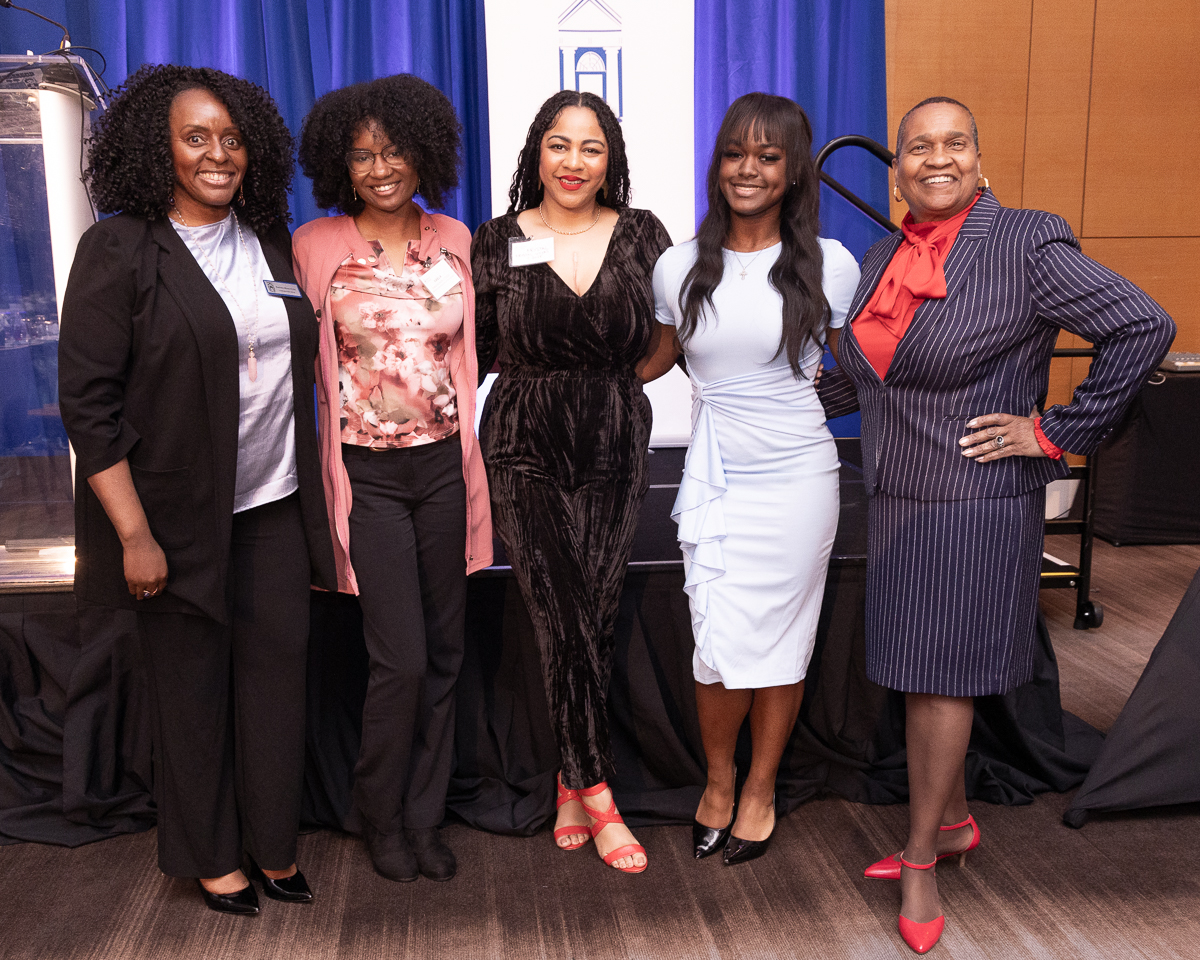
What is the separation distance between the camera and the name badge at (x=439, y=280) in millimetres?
1970

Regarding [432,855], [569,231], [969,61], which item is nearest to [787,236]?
[569,231]

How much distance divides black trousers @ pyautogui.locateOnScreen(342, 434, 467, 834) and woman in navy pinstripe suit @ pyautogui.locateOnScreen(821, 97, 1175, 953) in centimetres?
88

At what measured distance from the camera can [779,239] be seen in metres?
2.06

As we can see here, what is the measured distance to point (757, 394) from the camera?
6.64 feet

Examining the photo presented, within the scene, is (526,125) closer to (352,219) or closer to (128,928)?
(352,219)

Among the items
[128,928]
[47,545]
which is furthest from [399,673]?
[47,545]

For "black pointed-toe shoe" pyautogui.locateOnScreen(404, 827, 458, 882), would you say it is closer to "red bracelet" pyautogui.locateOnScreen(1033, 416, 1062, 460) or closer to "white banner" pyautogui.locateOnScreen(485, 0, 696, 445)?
"red bracelet" pyautogui.locateOnScreen(1033, 416, 1062, 460)

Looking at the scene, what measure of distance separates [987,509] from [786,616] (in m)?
0.50

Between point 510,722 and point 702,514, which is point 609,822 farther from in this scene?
point 702,514

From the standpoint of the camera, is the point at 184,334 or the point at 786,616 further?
the point at 786,616

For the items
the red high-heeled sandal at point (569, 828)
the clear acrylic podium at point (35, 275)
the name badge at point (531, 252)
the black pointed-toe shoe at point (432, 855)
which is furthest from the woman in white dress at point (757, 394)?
the clear acrylic podium at point (35, 275)

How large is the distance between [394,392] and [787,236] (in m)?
0.88

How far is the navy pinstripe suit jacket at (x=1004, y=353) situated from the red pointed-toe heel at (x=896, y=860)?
83 centimetres

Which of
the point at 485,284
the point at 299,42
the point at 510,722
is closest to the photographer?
the point at 485,284
